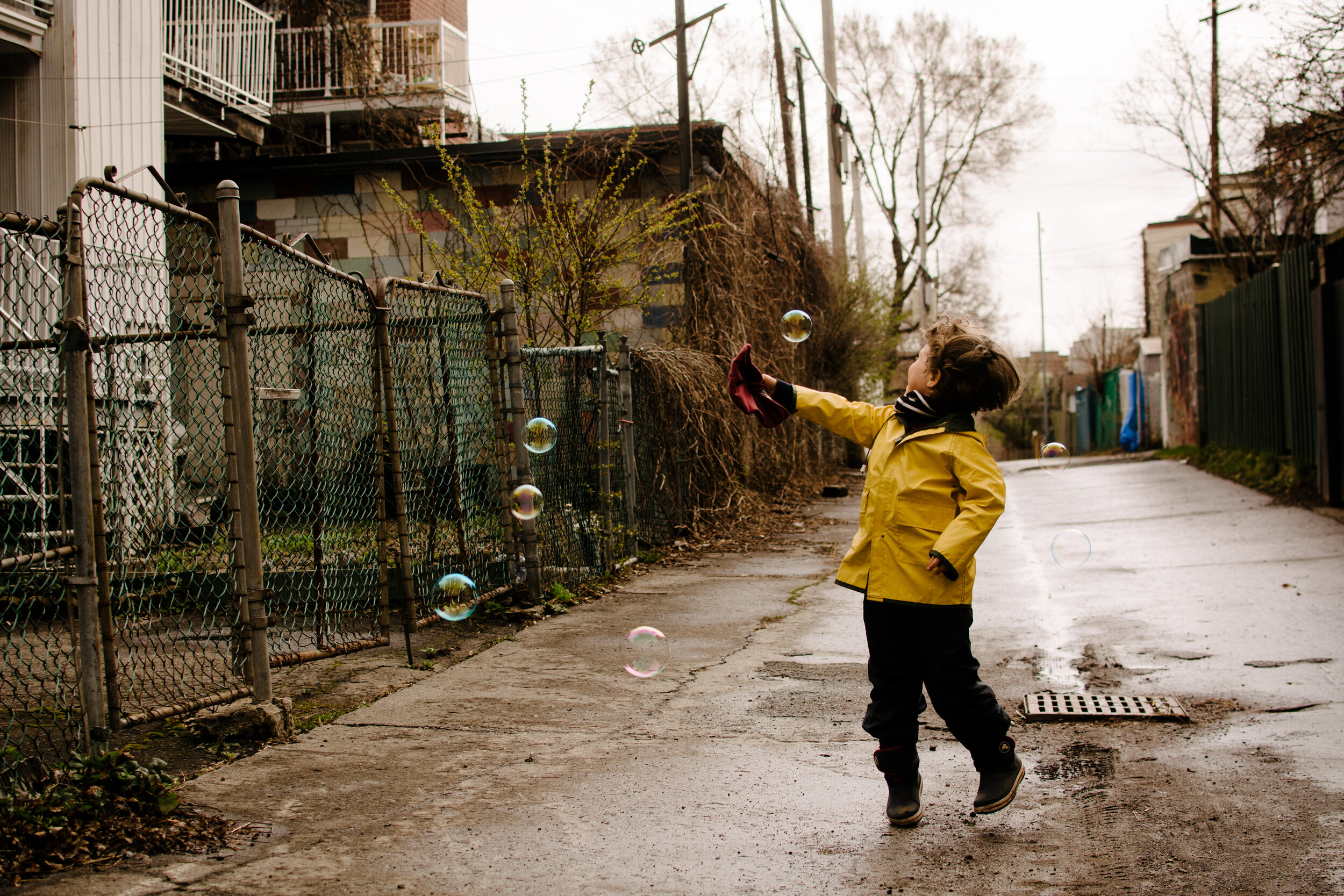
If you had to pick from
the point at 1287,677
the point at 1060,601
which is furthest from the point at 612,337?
the point at 1287,677

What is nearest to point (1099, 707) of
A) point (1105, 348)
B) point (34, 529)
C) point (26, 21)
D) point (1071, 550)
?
point (1071, 550)

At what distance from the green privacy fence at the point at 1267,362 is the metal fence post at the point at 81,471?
11118 millimetres

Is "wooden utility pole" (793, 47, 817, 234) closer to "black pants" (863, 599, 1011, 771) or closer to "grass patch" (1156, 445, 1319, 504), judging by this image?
"grass patch" (1156, 445, 1319, 504)

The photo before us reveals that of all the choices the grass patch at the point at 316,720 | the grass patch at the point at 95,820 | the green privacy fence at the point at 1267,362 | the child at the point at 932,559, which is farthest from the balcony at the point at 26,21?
the green privacy fence at the point at 1267,362

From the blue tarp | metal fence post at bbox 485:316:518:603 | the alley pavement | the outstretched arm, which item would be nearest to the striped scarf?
the outstretched arm

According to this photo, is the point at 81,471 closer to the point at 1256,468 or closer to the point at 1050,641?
the point at 1050,641

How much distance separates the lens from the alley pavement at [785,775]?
285 centimetres

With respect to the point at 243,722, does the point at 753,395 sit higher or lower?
higher

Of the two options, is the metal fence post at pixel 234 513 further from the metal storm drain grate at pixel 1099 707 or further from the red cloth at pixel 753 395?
the metal storm drain grate at pixel 1099 707

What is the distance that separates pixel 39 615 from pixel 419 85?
13.4m

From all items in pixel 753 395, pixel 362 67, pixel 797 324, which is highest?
pixel 362 67

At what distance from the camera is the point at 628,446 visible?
346 inches

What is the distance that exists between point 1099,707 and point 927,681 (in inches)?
63.7

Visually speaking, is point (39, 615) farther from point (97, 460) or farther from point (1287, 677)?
point (1287, 677)
